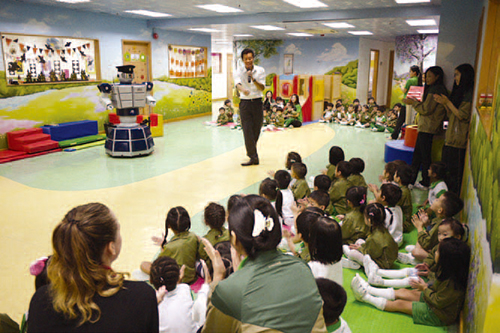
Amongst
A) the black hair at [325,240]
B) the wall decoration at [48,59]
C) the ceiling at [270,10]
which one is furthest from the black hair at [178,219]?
the wall decoration at [48,59]

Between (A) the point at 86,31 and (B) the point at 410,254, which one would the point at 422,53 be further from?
(B) the point at 410,254

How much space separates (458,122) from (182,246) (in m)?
3.52

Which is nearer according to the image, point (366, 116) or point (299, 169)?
point (299, 169)

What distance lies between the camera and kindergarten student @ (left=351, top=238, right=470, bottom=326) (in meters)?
2.38

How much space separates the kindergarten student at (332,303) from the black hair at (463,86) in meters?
3.88

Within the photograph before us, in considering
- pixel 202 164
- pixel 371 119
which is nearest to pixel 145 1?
pixel 202 164

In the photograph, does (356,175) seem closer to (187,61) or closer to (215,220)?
(215,220)

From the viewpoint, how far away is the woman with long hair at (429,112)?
16.9 feet

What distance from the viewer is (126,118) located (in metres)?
7.22

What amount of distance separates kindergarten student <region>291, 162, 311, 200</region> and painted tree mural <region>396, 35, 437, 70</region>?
10.6 metres

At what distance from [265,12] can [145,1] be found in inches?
105

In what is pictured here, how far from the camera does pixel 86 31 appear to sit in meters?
8.86

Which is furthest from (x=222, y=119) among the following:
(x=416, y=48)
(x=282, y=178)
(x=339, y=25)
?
(x=416, y=48)

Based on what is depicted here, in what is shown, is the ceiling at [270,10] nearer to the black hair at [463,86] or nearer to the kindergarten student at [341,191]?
the black hair at [463,86]
